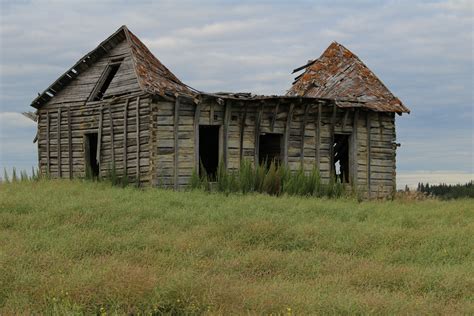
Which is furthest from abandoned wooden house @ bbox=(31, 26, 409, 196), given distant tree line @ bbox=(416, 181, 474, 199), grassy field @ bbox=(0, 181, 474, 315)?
distant tree line @ bbox=(416, 181, 474, 199)

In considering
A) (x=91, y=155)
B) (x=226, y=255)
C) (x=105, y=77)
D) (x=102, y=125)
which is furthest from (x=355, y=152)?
(x=226, y=255)

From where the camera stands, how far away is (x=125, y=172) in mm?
19641

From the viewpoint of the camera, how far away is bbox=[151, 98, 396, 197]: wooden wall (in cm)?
1895

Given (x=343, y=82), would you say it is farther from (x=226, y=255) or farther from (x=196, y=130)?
(x=226, y=255)

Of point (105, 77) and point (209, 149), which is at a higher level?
point (105, 77)

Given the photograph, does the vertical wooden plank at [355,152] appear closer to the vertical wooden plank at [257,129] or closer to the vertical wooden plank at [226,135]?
the vertical wooden plank at [257,129]

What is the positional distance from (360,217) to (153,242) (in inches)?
222

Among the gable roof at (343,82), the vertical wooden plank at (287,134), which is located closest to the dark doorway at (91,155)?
the vertical wooden plank at (287,134)

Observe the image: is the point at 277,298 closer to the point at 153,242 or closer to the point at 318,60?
the point at 153,242

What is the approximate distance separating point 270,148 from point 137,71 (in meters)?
5.36

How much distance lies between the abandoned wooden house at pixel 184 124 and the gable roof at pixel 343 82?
0.07 m

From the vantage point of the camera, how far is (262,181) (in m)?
18.9

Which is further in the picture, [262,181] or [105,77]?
[105,77]

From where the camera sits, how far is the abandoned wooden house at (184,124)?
749 inches
